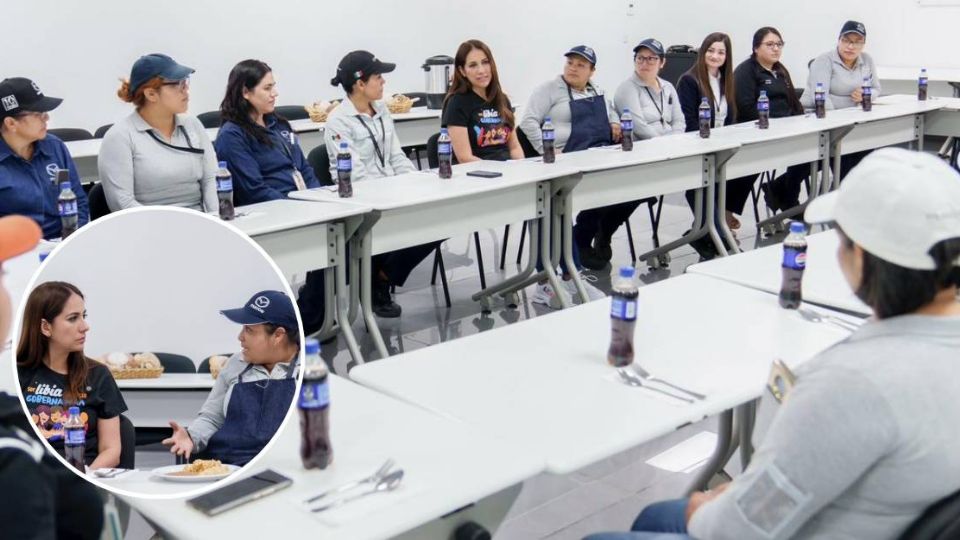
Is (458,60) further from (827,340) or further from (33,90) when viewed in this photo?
(827,340)

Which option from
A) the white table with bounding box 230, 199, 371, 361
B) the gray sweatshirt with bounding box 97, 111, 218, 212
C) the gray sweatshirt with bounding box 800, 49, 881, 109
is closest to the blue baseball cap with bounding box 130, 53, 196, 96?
the gray sweatshirt with bounding box 97, 111, 218, 212

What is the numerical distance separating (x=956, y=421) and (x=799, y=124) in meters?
4.82

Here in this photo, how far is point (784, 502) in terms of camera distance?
1.43 metres

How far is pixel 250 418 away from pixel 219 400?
0.09 metres

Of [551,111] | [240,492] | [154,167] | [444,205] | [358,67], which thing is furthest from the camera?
[551,111]

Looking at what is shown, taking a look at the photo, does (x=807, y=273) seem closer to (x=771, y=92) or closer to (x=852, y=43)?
(x=771, y=92)

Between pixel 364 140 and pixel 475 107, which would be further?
pixel 475 107

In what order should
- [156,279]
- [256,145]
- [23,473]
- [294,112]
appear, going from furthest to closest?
[294,112] → [256,145] → [156,279] → [23,473]

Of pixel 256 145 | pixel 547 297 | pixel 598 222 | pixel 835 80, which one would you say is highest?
pixel 835 80

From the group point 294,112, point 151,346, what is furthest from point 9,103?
point 294,112

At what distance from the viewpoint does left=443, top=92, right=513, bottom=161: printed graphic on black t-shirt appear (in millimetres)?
5156

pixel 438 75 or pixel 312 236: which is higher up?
pixel 438 75

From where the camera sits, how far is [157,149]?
13.4ft

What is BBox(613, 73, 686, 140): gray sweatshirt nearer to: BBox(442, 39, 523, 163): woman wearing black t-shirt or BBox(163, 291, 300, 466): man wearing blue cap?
BBox(442, 39, 523, 163): woman wearing black t-shirt
